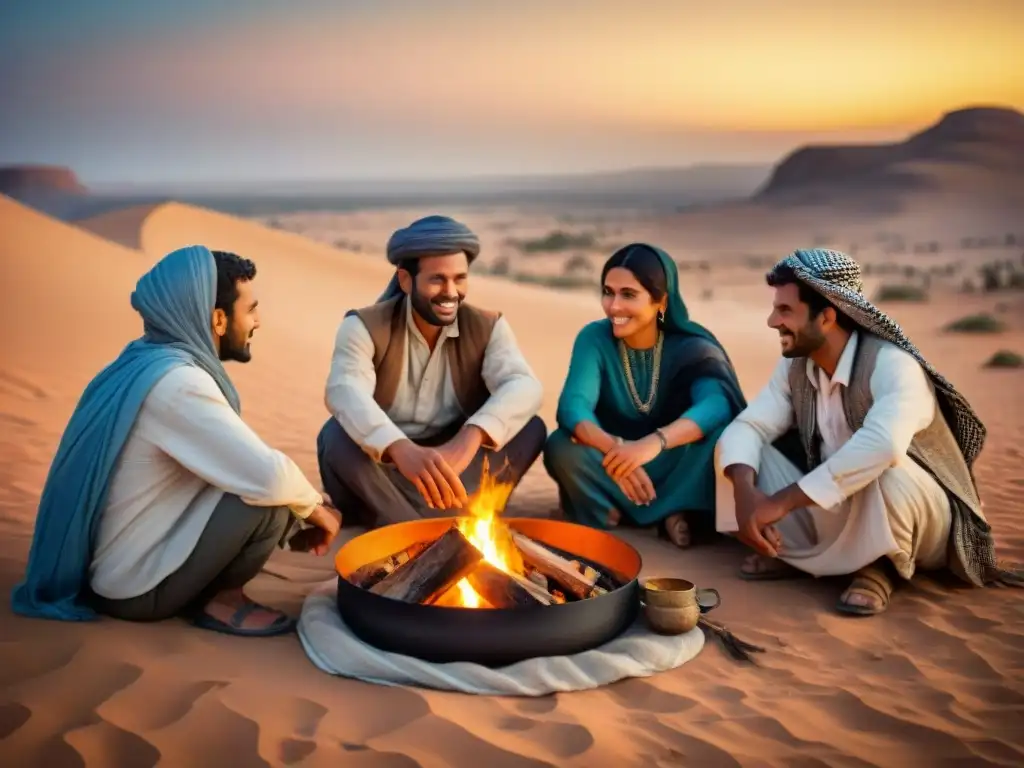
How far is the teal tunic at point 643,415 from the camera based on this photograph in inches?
224

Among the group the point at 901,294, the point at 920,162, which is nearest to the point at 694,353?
the point at 901,294

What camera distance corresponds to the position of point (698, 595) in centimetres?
457

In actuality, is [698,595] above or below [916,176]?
below

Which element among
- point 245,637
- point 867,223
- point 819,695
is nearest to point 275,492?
point 245,637

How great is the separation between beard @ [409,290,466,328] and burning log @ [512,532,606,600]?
1388 mm

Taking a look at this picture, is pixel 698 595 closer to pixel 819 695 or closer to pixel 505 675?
pixel 819 695

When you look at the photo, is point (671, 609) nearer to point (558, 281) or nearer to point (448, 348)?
point (448, 348)

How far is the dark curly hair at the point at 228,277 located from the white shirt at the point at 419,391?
109 centimetres

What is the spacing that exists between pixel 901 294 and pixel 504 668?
20.1 m

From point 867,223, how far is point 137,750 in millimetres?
54761

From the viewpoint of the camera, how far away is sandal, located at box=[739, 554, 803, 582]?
5.18 m

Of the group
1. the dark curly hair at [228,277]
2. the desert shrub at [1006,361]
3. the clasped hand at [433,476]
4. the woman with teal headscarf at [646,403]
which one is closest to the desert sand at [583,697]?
the woman with teal headscarf at [646,403]

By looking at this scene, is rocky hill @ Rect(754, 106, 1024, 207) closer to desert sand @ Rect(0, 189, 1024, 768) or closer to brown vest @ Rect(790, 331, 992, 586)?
brown vest @ Rect(790, 331, 992, 586)

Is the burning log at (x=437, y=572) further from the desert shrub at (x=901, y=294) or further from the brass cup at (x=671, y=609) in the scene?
the desert shrub at (x=901, y=294)
